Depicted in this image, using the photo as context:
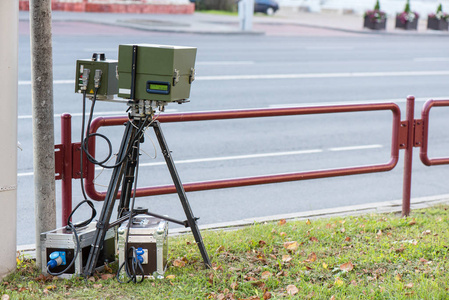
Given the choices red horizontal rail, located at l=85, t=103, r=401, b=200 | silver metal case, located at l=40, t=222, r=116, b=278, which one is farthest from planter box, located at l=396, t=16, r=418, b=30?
silver metal case, located at l=40, t=222, r=116, b=278

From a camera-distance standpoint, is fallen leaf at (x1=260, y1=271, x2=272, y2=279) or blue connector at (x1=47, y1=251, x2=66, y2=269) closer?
blue connector at (x1=47, y1=251, x2=66, y2=269)

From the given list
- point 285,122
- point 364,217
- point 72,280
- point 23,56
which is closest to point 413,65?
point 285,122

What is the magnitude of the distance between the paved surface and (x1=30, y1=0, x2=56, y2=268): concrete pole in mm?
19146

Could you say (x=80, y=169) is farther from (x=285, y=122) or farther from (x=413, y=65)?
(x=413, y=65)

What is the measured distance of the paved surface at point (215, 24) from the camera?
81.5 feet

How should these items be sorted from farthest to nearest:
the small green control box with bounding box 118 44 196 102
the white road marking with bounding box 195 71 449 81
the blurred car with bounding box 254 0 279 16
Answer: the blurred car with bounding box 254 0 279 16 < the white road marking with bounding box 195 71 449 81 < the small green control box with bounding box 118 44 196 102

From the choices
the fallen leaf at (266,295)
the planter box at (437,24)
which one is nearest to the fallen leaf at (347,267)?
the fallen leaf at (266,295)

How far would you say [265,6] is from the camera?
121 ft

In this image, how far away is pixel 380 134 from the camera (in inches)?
428

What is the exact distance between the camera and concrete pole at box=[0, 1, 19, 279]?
4367 mm

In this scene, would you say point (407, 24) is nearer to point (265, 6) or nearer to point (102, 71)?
point (265, 6)

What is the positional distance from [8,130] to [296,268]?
2.21 m

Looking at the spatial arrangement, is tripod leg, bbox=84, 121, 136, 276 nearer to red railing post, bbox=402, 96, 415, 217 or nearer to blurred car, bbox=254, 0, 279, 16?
red railing post, bbox=402, 96, 415, 217

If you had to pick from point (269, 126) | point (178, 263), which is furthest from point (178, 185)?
point (269, 126)
